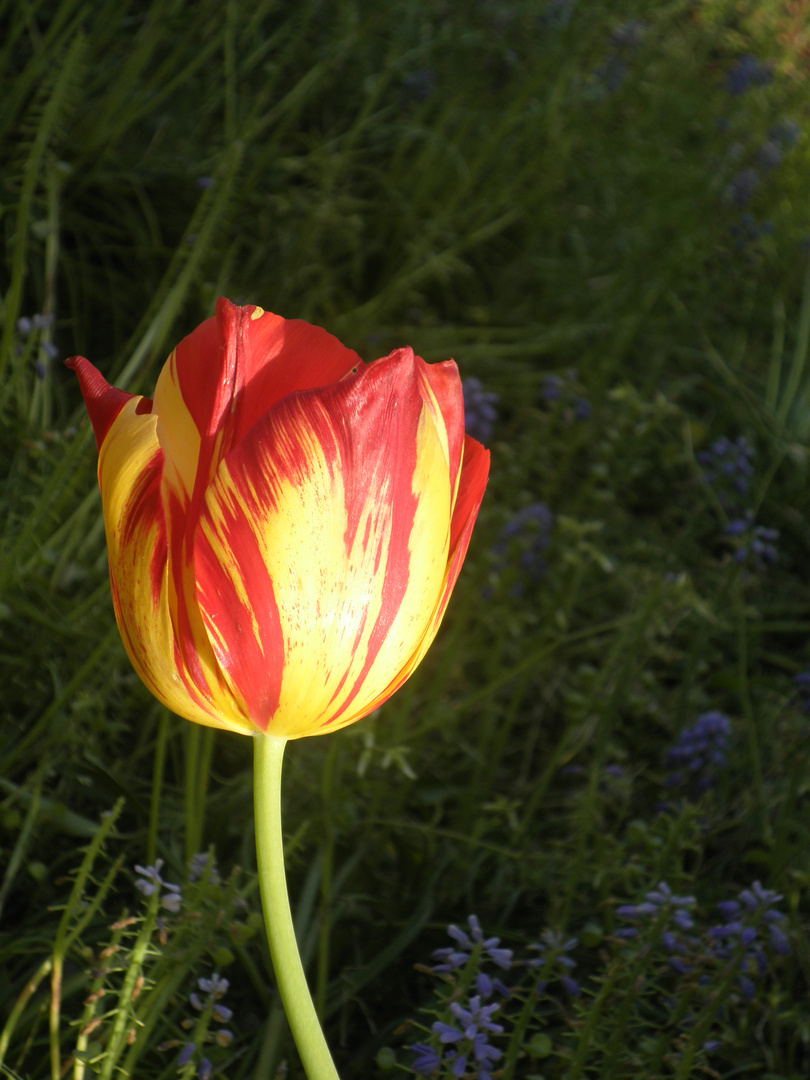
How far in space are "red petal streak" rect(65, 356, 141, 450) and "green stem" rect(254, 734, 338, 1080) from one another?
182 millimetres

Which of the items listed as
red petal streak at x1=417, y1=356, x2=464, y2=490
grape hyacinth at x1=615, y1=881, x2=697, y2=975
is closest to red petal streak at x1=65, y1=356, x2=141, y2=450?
red petal streak at x1=417, y1=356, x2=464, y2=490

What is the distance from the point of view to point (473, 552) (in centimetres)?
132

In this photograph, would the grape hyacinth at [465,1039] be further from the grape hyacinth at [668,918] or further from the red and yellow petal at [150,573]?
the red and yellow petal at [150,573]

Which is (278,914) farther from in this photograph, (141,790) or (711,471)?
(711,471)

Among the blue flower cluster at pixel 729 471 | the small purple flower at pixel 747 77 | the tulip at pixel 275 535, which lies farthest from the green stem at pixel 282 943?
the small purple flower at pixel 747 77

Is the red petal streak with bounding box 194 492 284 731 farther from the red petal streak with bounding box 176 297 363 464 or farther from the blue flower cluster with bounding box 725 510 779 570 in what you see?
the blue flower cluster with bounding box 725 510 779 570

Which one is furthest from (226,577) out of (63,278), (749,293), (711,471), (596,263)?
(749,293)

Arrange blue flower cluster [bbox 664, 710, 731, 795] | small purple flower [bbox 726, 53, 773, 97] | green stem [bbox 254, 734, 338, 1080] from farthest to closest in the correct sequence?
1. small purple flower [bbox 726, 53, 773, 97]
2. blue flower cluster [bbox 664, 710, 731, 795]
3. green stem [bbox 254, 734, 338, 1080]

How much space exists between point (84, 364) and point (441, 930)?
0.61 m

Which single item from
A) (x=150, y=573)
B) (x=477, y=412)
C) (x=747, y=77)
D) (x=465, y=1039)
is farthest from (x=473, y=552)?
(x=747, y=77)

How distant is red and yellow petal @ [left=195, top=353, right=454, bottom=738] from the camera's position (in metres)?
0.41

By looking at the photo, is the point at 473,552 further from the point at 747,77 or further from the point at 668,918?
the point at 747,77

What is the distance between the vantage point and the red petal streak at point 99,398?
46cm

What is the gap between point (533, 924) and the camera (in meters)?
0.90
